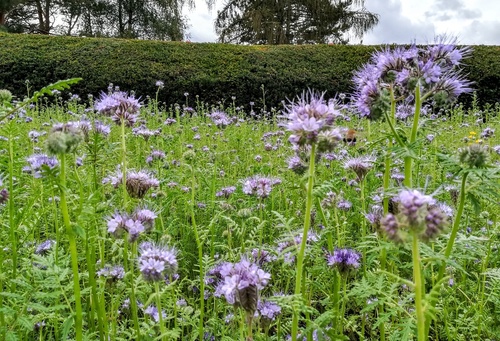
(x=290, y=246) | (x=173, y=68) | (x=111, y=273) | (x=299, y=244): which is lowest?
(x=111, y=273)

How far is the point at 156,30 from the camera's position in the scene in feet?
107

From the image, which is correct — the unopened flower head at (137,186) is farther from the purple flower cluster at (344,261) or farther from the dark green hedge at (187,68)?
the dark green hedge at (187,68)

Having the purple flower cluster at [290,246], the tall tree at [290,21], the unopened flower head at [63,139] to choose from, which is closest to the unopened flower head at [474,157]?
the purple flower cluster at [290,246]

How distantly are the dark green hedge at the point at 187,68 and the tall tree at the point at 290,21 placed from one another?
50.3ft

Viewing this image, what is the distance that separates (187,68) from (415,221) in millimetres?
11821

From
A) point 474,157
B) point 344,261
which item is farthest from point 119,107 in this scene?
point 474,157

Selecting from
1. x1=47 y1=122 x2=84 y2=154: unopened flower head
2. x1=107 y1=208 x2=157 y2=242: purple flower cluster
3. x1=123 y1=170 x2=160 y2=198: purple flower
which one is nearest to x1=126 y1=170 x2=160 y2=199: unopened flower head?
x1=123 y1=170 x2=160 y2=198: purple flower

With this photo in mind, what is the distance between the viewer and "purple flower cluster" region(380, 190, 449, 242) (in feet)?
3.63

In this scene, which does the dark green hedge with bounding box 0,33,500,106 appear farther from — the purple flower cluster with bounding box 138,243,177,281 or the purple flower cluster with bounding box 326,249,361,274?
the purple flower cluster with bounding box 138,243,177,281

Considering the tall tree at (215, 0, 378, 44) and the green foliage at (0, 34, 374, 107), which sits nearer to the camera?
the green foliage at (0, 34, 374, 107)

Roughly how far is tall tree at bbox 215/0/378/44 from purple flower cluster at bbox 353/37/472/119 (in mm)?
27178

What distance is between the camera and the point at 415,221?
3.62ft

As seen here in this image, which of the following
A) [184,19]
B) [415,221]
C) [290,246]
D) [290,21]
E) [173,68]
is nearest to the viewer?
[415,221]

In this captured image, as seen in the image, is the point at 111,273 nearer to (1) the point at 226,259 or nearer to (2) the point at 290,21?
(1) the point at 226,259
